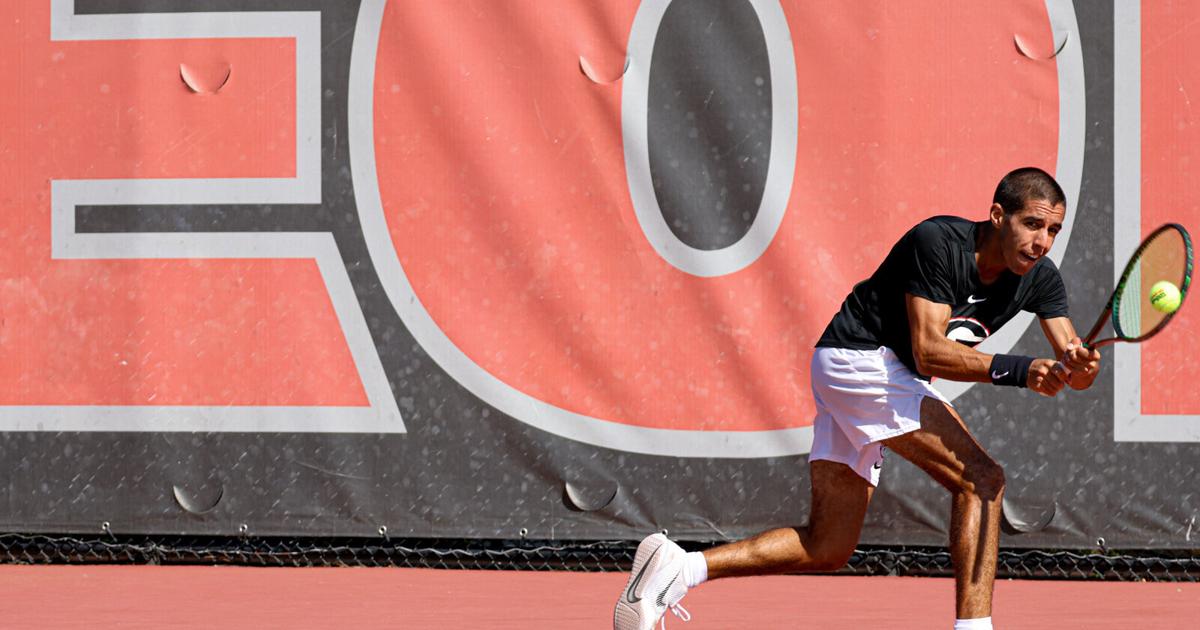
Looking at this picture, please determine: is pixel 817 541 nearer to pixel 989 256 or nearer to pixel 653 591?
pixel 653 591

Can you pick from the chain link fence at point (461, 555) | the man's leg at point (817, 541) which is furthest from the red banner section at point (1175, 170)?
the man's leg at point (817, 541)

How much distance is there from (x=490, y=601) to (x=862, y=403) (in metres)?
1.60

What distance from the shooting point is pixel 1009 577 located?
4.90m

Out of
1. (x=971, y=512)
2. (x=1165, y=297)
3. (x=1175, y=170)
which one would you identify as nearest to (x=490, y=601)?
(x=971, y=512)

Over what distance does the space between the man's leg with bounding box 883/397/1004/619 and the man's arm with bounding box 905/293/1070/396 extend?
6.2 inches

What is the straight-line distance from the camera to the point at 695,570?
11.3 ft

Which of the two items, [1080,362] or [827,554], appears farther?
[827,554]

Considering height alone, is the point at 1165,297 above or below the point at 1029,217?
below

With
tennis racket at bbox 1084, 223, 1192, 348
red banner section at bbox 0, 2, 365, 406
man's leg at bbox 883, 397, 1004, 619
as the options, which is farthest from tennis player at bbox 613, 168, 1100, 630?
red banner section at bbox 0, 2, 365, 406

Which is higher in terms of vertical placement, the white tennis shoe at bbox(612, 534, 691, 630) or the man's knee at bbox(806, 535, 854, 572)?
the man's knee at bbox(806, 535, 854, 572)

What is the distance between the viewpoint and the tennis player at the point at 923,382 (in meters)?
3.26

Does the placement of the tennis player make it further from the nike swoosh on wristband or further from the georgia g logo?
the georgia g logo

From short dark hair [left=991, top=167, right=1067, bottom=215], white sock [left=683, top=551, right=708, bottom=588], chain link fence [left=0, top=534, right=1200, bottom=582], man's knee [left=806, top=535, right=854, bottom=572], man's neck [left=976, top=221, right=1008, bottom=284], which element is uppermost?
short dark hair [left=991, top=167, right=1067, bottom=215]

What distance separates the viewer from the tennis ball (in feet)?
10.4
